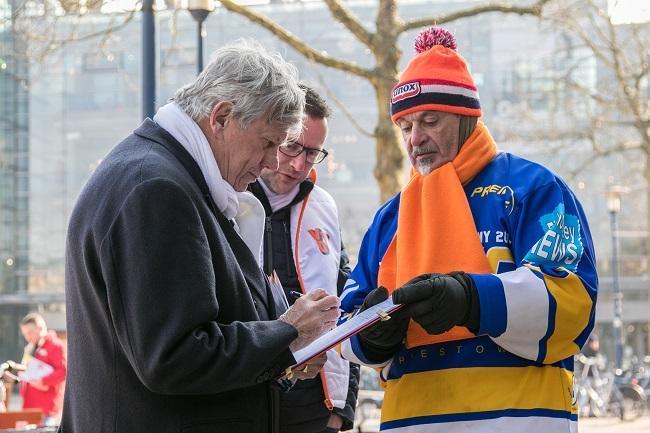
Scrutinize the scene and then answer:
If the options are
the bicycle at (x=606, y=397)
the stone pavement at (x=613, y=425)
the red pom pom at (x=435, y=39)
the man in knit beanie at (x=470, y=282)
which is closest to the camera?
the man in knit beanie at (x=470, y=282)

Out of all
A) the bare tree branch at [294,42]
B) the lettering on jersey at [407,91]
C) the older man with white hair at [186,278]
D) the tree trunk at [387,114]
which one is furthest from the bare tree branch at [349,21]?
the older man with white hair at [186,278]

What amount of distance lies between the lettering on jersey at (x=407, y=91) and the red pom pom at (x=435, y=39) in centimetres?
17

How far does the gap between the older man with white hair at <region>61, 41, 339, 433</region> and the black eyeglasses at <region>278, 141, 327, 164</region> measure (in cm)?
119

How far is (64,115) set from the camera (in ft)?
150

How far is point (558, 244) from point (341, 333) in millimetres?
636

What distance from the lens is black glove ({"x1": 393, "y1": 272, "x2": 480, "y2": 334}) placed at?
2703 millimetres

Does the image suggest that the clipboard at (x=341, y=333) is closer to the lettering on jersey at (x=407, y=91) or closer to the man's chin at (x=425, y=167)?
the man's chin at (x=425, y=167)

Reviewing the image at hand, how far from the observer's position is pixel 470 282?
2.79 m

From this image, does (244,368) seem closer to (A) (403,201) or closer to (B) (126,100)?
(A) (403,201)

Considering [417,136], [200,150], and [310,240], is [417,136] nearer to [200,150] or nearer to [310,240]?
[200,150]

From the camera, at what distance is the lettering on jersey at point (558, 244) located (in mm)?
2846

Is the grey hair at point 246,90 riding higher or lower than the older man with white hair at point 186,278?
higher

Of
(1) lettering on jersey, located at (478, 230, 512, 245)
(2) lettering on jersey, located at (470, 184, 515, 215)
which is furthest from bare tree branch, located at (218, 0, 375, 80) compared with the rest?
(1) lettering on jersey, located at (478, 230, 512, 245)

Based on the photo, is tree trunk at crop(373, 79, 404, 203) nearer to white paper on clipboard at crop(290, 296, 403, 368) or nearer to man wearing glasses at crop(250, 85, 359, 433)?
man wearing glasses at crop(250, 85, 359, 433)
